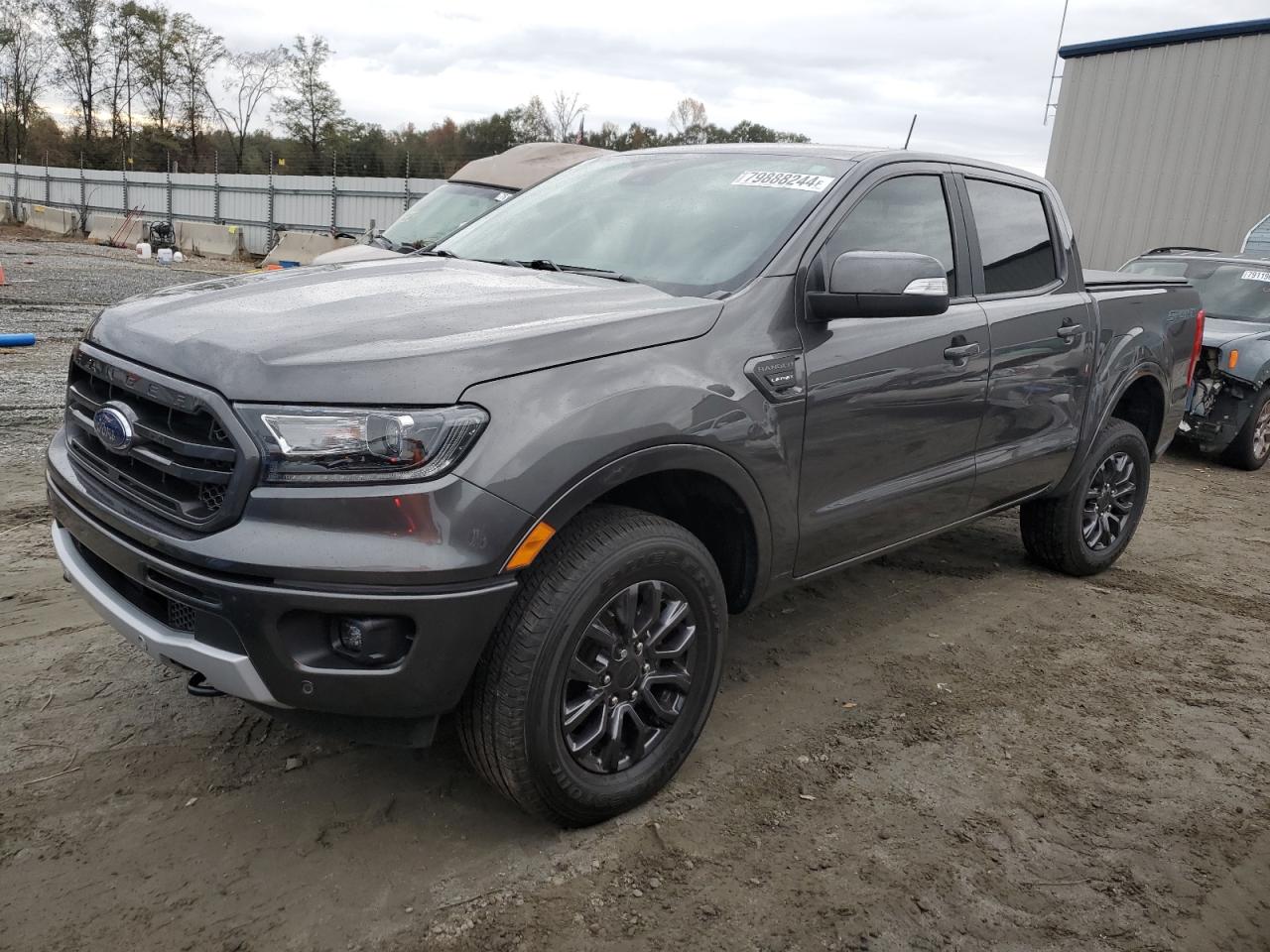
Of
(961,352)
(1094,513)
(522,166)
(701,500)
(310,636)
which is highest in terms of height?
(522,166)

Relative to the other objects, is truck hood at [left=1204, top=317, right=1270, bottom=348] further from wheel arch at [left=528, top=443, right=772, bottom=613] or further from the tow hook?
the tow hook

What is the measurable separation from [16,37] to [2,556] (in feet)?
202

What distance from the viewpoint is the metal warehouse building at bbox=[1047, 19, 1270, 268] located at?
49.7 ft

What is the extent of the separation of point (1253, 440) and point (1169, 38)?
34.5 feet

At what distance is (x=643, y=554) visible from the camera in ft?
8.38

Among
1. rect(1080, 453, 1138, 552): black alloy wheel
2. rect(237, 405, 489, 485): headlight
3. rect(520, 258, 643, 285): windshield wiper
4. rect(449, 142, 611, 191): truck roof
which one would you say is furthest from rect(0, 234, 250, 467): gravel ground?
rect(1080, 453, 1138, 552): black alloy wheel

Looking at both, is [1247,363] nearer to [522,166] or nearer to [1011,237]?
[1011,237]

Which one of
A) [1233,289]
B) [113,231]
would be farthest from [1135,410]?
[113,231]

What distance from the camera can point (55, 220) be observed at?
35.1 metres

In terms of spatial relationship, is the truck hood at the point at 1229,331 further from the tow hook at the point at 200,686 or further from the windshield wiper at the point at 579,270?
the tow hook at the point at 200,686

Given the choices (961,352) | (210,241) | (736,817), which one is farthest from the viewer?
(210,241)

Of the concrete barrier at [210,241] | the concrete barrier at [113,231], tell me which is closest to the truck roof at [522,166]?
the concrete barrier at [210,241]

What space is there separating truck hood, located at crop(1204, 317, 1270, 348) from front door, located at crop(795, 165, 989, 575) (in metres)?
5.50

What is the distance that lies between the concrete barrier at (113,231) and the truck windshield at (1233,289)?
28805mm
